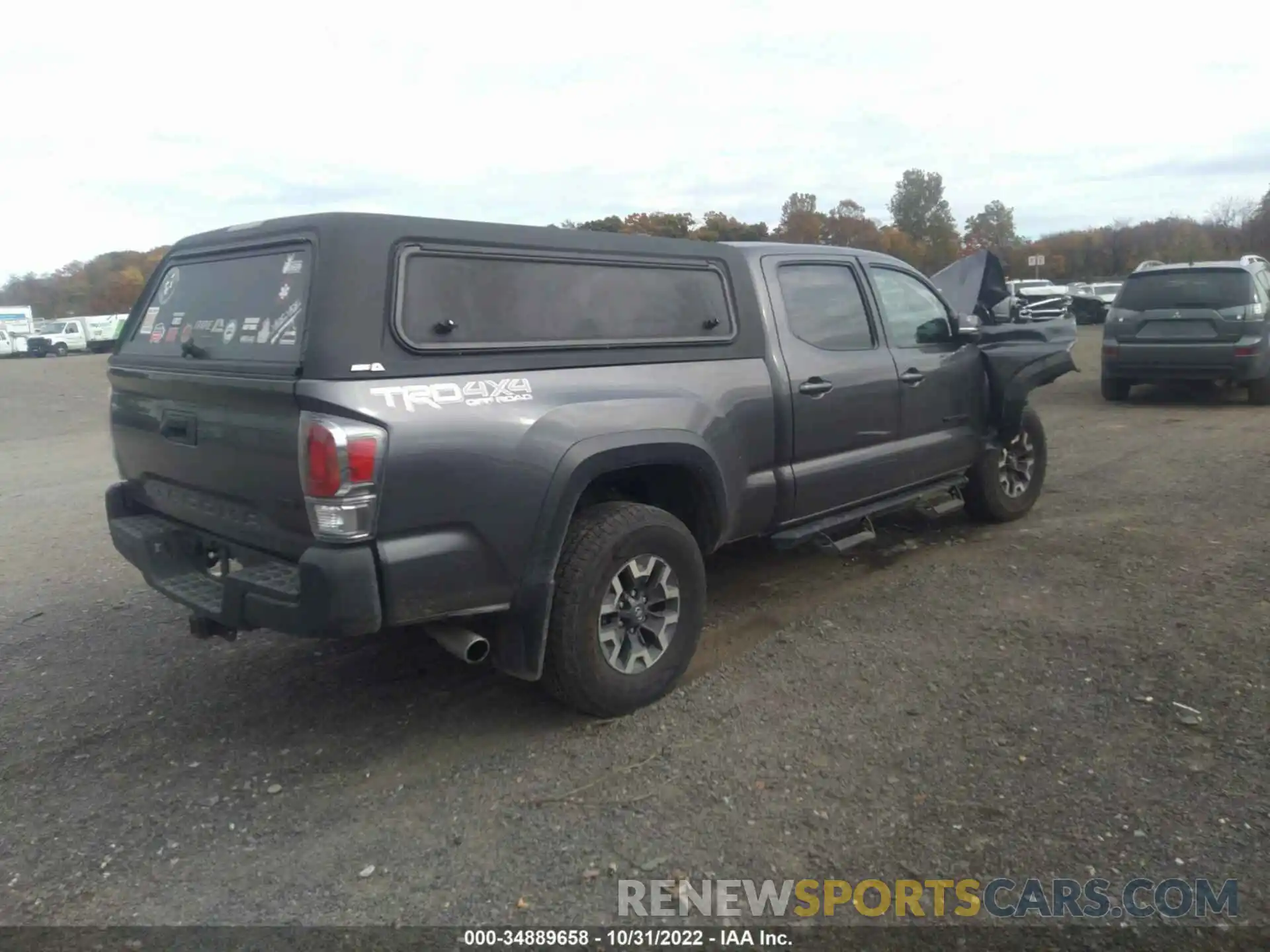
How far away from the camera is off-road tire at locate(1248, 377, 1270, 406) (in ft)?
38.0

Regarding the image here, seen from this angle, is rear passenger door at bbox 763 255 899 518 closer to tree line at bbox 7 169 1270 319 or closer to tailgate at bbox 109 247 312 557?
tailgate at bbox 109 247 312 557

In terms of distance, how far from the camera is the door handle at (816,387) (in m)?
4.72

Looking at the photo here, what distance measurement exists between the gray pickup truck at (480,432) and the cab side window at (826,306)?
0.02 meters

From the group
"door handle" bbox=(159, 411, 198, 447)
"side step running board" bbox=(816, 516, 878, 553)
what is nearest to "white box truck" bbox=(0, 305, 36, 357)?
"door handle" bbox=(159, 411, 198, 447)

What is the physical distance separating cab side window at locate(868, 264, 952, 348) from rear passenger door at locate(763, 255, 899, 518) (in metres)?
0.18

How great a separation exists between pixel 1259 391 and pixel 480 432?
38.0 feet

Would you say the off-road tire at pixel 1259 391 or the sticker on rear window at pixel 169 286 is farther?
the off-road tire at pixel 1259 391

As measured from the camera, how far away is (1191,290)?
37.6 ft

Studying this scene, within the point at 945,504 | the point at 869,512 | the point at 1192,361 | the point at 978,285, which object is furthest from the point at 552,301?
the point at 1192,361

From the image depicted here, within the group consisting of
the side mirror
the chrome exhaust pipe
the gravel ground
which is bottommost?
the gravel ground

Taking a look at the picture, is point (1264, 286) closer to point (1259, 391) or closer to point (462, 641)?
point (1259, 391)

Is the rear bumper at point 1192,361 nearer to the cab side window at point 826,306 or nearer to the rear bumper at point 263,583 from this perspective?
the cab side window at point 826,306

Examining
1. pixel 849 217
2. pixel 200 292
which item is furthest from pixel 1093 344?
pixel 200 292

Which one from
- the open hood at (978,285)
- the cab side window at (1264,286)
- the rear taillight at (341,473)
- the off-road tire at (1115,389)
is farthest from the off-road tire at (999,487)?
the cab side window at (1264,286)
